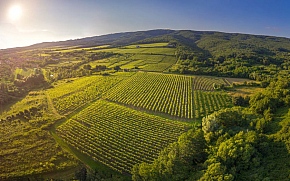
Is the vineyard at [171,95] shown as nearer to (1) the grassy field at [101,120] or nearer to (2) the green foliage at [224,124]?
(1) the grassy field at [101,120]

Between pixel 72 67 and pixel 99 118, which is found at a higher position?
pixel 72 67

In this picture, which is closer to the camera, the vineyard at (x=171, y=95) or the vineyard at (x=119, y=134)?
the vineyard at (x=119, y=134)

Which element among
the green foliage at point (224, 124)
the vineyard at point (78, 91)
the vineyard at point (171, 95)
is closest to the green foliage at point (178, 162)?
the green foliage at point (224, 124)

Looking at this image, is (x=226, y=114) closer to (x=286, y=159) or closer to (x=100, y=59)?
(x=286, y=159)

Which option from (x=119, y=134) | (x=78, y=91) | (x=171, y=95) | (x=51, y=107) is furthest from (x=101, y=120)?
(x=78, y=91)

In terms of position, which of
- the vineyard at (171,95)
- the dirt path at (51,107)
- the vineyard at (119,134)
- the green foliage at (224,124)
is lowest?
the vineyard at (119,134)

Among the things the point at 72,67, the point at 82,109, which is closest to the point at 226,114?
the point at 82,109
